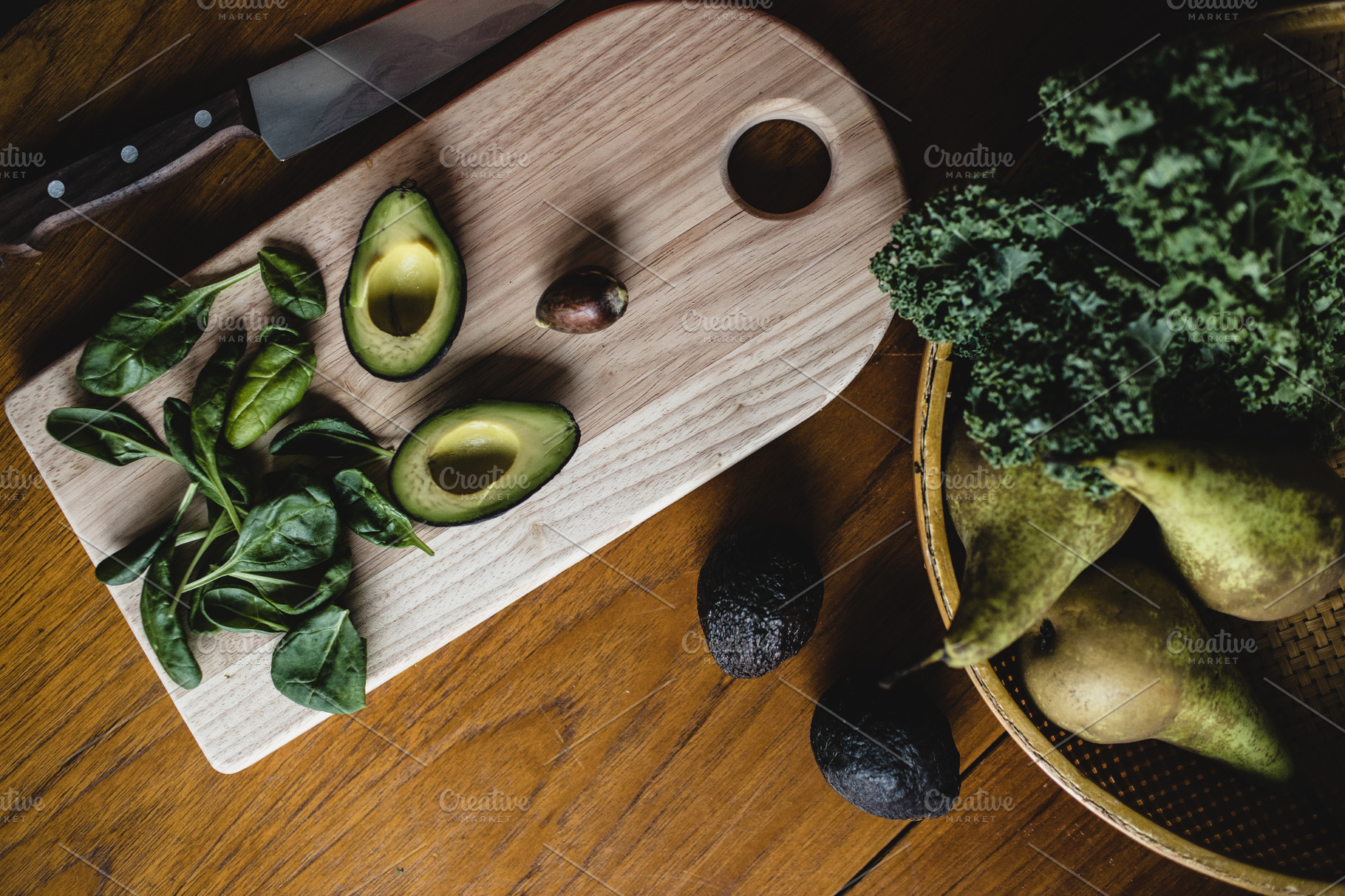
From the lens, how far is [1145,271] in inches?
31.5

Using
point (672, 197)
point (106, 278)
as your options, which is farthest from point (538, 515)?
point (106, 278)

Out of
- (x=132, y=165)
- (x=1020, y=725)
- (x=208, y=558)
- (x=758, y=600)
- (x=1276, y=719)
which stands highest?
(x=132, y=165)

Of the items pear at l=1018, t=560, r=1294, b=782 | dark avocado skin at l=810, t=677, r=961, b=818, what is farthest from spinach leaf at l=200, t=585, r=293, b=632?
pear at l=1018, t=560, r=1294, b=782

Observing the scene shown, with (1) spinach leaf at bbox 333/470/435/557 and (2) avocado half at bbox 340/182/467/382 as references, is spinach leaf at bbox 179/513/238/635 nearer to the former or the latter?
(1) spinach leaf at bbox 333/470/435/557

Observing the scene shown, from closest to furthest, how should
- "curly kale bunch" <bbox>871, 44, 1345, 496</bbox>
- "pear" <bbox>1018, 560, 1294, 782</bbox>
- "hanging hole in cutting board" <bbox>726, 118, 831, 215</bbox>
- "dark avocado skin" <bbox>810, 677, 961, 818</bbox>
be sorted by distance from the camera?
"curly kale bunch" <bbox>871, 44, 1345, 496</bbox>
"pear" <bbox>1018, 560, 1294, 782</bbox>
"dark avocado skin" <bbox>810, 677, 961, 818</bbox>
"hanging hole in cutting board" <bbox>726, 118, 831, 215</bbox>

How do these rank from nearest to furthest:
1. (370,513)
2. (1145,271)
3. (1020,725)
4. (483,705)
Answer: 1. (1145,271)
2. (1020,725)
3. (370,513)
4. (483,705)

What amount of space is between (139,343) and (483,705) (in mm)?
724

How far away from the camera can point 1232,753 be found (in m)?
0.96

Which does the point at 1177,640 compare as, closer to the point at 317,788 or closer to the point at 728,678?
the point at 728,678

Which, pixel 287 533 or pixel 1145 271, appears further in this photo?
pixel 287 533

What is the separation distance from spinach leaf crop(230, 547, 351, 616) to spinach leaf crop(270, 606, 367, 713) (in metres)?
0.02

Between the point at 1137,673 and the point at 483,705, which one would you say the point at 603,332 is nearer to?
the point at 483,705

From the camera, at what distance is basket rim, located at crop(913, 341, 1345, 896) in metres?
0.94

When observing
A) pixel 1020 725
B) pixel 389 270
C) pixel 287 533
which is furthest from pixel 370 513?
pixel 1020 725
